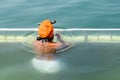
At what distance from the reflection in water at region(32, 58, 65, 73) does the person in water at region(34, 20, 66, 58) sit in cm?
13

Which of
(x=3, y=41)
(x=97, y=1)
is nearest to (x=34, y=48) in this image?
(x=3, y=41)

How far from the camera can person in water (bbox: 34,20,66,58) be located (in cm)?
352

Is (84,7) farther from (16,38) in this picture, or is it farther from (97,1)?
(16,38)

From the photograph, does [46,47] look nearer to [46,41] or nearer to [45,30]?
[46,41]

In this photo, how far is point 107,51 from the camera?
3.82m

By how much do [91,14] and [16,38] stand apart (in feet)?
7.85

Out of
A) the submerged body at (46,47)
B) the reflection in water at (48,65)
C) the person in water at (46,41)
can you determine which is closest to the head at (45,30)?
the person in water at (46,41)

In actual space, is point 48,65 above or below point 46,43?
below

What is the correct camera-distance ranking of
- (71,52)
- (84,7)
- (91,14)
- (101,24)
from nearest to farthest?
(71,52), (101,24), (91,14), (84,7)

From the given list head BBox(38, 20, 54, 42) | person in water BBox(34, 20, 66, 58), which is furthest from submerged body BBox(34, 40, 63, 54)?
head BBox(38, 20, 54, 42)

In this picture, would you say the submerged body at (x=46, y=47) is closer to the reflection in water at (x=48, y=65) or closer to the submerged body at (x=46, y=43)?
the submerged body at (x=46, y=43)

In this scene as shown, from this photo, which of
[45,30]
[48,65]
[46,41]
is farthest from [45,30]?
[48,65]

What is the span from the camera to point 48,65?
3.51 metres

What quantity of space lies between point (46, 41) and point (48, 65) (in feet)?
0.95
